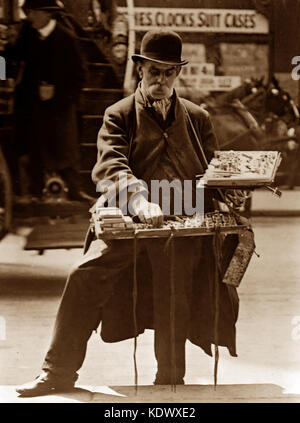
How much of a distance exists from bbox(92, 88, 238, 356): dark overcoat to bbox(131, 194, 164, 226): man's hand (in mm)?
154

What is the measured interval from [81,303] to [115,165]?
2.51 ft

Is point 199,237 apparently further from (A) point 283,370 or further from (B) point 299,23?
(B) point 299,23

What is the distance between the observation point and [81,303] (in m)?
4.47

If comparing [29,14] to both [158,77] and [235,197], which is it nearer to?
[158,77]

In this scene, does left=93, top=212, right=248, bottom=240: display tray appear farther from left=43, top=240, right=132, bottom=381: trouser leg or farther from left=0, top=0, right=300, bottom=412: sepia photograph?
left=43, top=240, right=132, bottom=381: trouser leg

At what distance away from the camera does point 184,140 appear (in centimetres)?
461

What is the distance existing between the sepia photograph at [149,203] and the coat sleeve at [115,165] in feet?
0.03

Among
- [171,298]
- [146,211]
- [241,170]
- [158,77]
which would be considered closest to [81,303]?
[171,298]

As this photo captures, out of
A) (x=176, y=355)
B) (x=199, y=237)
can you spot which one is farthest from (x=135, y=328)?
(x=199, y=237)

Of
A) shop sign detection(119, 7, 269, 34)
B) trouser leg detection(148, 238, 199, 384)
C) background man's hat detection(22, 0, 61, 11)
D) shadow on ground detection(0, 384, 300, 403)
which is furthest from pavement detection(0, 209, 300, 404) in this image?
background man's hat detection(22, 0, 61, 11)

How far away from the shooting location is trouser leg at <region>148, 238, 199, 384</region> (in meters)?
4.56

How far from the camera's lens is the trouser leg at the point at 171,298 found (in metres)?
4.56

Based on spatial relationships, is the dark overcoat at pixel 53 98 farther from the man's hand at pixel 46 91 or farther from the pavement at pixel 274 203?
the pavement at pixel 274 203

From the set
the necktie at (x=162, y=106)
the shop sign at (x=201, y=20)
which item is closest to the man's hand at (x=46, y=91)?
the shop sign at (x=201, y=20)
